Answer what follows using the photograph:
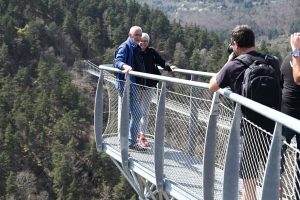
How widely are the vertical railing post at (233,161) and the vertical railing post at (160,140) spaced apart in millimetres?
1348

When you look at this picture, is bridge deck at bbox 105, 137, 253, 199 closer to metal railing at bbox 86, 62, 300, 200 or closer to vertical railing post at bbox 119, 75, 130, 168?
metal railing at bbox 86, 62, 300, 200

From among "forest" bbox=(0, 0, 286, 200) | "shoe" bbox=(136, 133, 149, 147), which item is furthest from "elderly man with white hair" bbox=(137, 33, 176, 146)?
"forest" bbox=(0, 0, 286, 200)

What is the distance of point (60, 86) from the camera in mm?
52531

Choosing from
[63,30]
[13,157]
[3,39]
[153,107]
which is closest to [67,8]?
[63,30]

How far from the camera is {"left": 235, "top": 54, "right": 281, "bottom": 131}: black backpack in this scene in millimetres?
2785

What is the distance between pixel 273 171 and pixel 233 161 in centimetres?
58

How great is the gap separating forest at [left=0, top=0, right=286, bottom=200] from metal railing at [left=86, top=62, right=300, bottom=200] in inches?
1364

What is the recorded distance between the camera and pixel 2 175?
135ft

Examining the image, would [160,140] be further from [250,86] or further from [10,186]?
[10,186]

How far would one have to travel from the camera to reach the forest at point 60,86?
141ft

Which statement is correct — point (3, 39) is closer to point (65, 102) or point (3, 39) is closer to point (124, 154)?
point (65, 102)

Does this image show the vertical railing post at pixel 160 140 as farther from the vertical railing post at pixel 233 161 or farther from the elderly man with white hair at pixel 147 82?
the vertical railing post at pixel 233 161

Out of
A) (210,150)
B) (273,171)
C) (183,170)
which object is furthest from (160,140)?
(273,171)

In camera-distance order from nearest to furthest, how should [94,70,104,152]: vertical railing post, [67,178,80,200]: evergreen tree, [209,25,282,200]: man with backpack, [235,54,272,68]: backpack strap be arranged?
[209,25,282,200]: man with backpack → [235,54,272,68]: backpack strap → [94,70,104,152]: vertical railing post → [67,178,80,200]: evergreen tree
